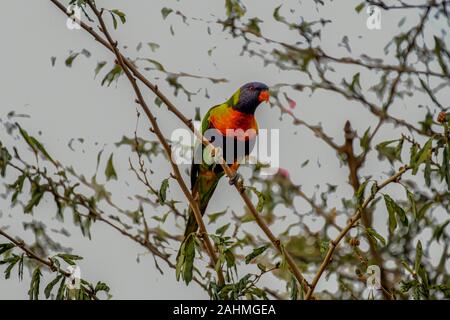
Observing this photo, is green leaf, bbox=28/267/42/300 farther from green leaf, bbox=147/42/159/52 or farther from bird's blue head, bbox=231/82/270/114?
bird's blue head, bbox=231/82/270/114

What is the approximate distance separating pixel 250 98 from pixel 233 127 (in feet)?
0.48

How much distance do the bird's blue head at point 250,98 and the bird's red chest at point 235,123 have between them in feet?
0.07

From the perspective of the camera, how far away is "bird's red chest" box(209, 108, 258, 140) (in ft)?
9.18

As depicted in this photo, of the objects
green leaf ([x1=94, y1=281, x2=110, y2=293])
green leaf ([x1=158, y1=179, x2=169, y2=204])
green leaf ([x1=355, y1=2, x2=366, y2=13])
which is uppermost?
→ green leaf ([x1=355, y1=2, x2=366, y2=13])

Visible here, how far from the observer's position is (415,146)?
142 centimetres

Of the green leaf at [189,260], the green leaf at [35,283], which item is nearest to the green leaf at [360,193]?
the green leaf at [189,260]

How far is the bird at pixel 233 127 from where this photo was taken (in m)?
2.60

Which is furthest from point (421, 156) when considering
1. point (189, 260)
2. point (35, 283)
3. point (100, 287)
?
point (35, 283)

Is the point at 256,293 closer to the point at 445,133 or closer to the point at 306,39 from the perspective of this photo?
the point at 445,133

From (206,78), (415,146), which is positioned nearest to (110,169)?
(206,78)

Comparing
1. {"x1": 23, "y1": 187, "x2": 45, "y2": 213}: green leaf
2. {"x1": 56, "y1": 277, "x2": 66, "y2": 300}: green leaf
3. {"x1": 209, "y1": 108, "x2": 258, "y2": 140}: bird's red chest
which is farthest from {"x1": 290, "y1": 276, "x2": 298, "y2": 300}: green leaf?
{"x1": 209, "y1": 108, "x2": 258, "y2": 140}: bird's red chest

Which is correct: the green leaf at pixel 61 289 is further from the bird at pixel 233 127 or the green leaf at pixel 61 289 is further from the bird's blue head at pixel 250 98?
the bird's blue head at pixel 250 98

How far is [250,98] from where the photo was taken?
284 cm
